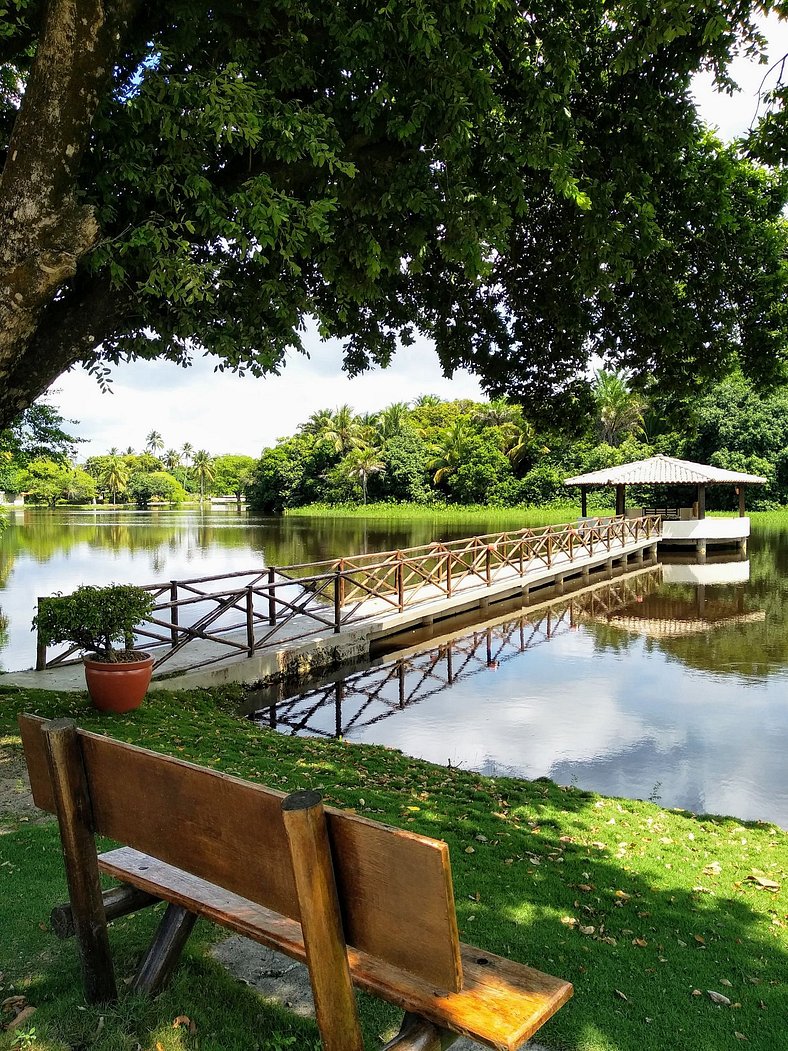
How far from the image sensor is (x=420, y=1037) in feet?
5.79

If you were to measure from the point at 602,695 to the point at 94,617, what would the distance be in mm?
7453

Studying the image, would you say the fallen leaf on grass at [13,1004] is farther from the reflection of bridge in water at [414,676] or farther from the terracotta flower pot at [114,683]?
the reflection of bridge in water at [414,676]

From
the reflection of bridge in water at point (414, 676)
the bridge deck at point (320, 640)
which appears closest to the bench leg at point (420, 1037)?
the reflection of bridge in water at point (414, 676)

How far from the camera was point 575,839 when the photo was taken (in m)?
5.27

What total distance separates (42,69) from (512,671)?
1074 cm

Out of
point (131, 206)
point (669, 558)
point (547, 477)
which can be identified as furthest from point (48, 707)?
point (547, 477)

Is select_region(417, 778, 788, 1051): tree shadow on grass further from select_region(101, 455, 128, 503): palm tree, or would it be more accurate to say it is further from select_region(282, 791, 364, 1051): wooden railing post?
select_region(101, 455, 128, 503): palm tree

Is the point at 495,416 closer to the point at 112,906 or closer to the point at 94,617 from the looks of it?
the point at 94,617

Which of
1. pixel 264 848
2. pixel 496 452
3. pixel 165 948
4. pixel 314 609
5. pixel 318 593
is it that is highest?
pixel 496 452

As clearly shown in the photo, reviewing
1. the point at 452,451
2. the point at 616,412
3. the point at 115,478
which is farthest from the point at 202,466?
the point at 616,412

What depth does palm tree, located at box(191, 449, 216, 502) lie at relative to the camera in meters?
113

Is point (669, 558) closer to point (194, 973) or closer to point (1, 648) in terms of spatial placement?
point (1, 648)

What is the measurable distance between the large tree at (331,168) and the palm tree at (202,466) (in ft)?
356

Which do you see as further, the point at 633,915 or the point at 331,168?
the point at 331,168
